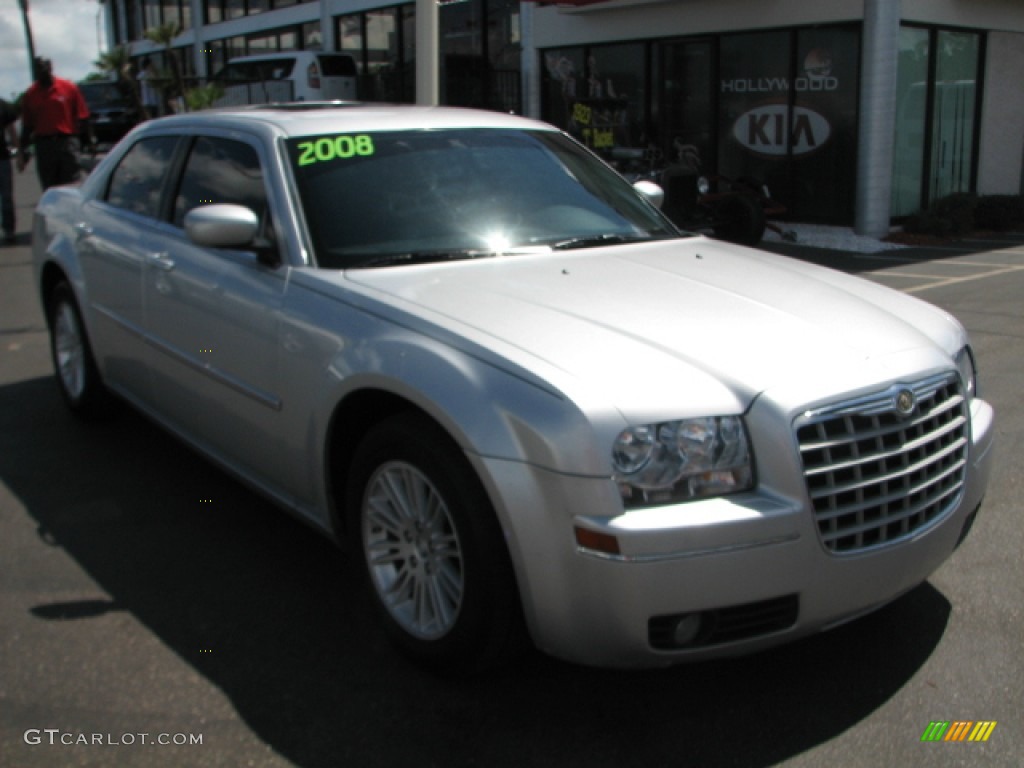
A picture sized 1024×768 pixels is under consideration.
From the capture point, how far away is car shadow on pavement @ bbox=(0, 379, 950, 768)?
2.89 metres

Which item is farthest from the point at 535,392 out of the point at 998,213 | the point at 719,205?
the point at 998,213

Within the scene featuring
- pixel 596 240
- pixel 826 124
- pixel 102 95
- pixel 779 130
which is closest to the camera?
pixel 596 240

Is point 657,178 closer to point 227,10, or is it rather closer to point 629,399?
point 629,399

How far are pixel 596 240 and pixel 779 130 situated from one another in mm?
11633

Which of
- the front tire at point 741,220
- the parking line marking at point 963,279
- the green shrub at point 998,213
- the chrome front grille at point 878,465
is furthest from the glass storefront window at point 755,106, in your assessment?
the chrome front grille at point 878,465

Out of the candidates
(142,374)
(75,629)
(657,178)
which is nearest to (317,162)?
(142,374)

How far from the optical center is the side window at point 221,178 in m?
4.12

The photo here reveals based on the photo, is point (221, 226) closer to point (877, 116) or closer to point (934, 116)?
point (877, 116)

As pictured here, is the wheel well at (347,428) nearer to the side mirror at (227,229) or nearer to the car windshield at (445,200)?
the car windshield at (445,200)

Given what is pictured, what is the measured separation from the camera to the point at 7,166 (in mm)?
12336

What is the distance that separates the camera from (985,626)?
137 inches

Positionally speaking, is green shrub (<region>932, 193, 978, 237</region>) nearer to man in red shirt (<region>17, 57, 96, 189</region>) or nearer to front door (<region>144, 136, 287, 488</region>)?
man in red shirt (<region>17, 57, 96, 189</region>)

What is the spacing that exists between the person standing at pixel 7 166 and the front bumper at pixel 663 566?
11.2 metres

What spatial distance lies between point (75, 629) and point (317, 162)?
5.82 feet
